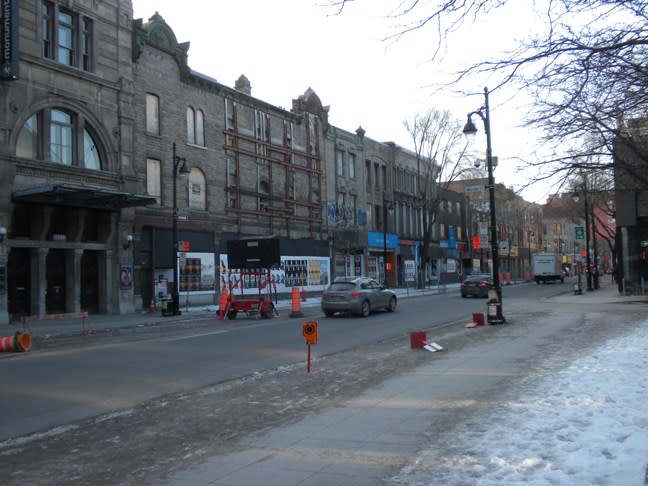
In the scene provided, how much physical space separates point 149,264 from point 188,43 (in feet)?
39.0

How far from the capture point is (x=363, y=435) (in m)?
6.45

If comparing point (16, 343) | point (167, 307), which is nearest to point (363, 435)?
point (16, 343)

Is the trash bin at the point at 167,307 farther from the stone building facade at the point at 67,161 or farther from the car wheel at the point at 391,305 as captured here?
the car wheel at the point at 391,305

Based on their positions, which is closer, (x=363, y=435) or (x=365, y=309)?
(x=363, y=435)

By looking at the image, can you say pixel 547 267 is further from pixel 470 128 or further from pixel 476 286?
pixel 470 128

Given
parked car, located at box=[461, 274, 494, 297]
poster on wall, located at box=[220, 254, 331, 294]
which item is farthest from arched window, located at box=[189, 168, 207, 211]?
parked car, located at box=[461, 274, 494, 297]

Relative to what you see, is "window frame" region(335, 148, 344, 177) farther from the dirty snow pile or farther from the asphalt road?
the dirty snow pile

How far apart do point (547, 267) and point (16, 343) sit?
53.8 m

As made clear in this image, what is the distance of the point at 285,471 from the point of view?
5324mm

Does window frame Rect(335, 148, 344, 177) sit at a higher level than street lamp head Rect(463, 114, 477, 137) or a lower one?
higher

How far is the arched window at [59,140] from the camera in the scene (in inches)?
910

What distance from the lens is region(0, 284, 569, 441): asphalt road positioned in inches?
330

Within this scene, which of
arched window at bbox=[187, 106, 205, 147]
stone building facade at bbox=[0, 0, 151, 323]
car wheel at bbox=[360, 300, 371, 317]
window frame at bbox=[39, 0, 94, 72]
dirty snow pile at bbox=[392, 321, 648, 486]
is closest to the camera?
dirty snow pile at bbox=[392, 321, 648, 486]

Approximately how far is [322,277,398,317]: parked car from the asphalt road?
2454mm
